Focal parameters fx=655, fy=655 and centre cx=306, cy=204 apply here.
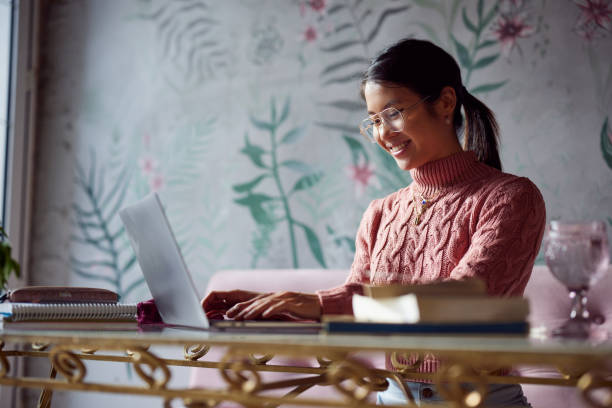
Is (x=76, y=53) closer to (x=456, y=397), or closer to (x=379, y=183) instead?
(x=379, y=183)

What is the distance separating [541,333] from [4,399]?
2.66m

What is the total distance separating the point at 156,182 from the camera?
2.70 m

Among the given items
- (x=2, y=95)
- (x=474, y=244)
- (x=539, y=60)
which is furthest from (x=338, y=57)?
(x=2, y=95)

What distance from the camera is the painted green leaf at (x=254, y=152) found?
2476 mm

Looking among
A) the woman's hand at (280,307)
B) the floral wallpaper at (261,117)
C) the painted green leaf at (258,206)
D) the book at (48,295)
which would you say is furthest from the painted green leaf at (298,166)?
the woman's hand at (280,307)

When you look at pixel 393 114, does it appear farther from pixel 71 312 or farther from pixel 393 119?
pixel 71 312

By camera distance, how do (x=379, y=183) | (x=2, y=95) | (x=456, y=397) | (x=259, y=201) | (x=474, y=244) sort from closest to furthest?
(x=456, y=397), (x=474, y=244), (x=379, y=183), (x=259, y=201), (x=2, y=95)

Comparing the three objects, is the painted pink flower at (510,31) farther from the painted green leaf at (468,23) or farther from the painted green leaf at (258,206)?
the painted green leaf at (258,206)

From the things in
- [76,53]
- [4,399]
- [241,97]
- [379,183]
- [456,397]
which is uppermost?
[76,53]

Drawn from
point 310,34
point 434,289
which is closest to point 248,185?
point 310,34

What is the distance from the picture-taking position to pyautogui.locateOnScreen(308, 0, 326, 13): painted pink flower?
2.40 meters

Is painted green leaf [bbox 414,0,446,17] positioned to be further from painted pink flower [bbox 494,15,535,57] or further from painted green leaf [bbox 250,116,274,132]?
painted green leaf [bbox 250,116,274,132]

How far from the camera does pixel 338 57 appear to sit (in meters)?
2.36

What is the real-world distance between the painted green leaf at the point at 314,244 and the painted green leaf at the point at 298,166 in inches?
8.0
